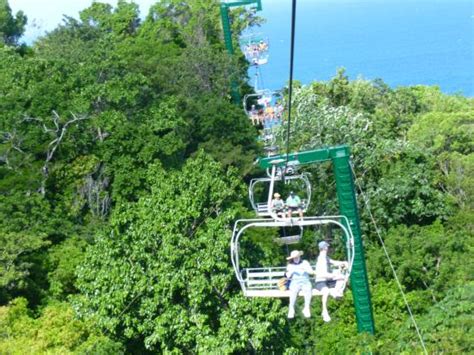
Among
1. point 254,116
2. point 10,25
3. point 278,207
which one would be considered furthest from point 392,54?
point 278,207

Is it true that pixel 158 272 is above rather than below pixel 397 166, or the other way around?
above

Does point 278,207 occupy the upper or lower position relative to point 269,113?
upper

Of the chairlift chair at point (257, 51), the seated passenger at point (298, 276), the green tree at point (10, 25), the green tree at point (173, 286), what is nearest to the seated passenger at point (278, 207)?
the seated passenger at point (298, 276)

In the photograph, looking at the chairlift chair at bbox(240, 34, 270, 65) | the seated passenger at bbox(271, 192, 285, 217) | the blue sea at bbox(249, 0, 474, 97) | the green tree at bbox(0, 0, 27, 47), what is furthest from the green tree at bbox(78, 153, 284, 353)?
the blue sea at bbox(249, 0, 474, 97)

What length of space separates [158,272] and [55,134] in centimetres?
812

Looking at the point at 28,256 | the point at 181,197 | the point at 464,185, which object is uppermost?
the point at 181,197

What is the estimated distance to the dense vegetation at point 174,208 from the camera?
16.5 meters

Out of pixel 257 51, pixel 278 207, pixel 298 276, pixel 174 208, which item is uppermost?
pixel 298 276

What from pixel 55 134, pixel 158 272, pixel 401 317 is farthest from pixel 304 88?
pixel 158 272

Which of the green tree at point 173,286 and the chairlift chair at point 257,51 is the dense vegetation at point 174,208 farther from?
the chairlift chair at point 257,51

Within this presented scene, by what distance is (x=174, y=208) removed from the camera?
18.4 m

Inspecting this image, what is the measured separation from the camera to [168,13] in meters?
43.7

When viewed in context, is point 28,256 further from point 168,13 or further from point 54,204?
point 168,13

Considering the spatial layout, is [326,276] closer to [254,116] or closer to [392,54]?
[254,116]
